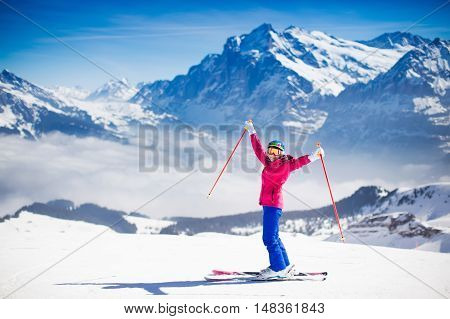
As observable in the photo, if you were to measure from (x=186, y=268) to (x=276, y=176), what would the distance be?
10.6 feet

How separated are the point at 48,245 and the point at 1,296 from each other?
467 cm

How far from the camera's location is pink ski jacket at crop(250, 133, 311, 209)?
960cm

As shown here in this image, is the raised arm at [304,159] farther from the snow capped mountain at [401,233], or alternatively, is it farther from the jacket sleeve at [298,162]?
the snow capped mountain at [401,233]

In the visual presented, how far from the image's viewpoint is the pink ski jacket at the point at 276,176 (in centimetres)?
960

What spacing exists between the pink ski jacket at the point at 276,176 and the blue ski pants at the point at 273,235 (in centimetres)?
16

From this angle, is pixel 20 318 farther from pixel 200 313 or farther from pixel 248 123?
pixel 248 123

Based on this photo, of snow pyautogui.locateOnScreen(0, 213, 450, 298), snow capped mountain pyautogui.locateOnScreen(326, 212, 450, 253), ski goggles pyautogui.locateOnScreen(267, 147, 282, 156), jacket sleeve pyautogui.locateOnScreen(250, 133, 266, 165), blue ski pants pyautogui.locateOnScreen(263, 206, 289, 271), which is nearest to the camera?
snow pyautogui.locateOnScreen(0, 213, 450, 298)

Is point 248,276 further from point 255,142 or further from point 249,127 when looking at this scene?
point 249,127

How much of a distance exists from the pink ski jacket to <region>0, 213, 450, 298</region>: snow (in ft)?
5.69

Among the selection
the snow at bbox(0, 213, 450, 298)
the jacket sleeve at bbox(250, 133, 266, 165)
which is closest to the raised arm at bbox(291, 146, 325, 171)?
the jacket sleeve at bbox(250, 133, 266, 165)

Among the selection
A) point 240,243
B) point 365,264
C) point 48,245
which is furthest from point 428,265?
point 48,245

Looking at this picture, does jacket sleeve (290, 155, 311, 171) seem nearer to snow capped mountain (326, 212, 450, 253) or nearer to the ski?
the ski

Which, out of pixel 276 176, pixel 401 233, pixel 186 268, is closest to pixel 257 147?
pixel 276 176

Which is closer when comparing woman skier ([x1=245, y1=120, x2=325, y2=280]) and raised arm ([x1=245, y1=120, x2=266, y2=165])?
woman skier ([x1=245, y1=120, x2=325, y2=280])
